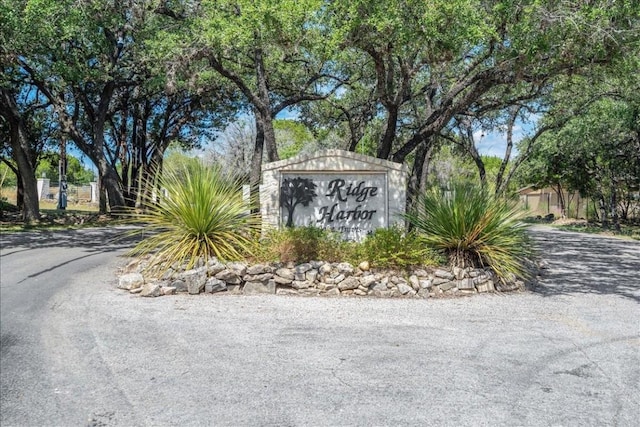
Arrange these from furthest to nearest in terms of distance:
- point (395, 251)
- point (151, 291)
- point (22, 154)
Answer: point (22, 154) < point (395, 251) < point (151, 291)

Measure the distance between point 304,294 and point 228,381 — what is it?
324 centimetres

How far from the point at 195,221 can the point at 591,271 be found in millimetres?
7662

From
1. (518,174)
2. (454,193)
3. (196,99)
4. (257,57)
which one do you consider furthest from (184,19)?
(518,174)

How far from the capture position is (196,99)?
2216cm

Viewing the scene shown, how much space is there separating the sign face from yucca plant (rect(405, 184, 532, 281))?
3.63ft

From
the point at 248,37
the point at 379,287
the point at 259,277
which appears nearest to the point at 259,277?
the point at 259,277

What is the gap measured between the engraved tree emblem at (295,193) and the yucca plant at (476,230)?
2119mm

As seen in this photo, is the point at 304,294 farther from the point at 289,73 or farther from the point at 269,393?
the point at 289,73

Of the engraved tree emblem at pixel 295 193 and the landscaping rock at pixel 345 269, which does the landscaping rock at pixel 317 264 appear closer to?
the landscaping rock at pixel 345 269

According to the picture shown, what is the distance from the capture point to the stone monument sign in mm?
9047

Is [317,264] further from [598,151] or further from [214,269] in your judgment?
[598,151]

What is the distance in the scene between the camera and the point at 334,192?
911cm

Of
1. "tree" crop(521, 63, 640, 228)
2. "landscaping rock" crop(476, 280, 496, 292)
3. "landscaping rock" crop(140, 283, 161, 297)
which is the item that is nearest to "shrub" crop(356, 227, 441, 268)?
"landscaping rock" crop(476, 280, 496, 292)

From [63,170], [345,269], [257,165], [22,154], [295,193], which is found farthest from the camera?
[63,170]
